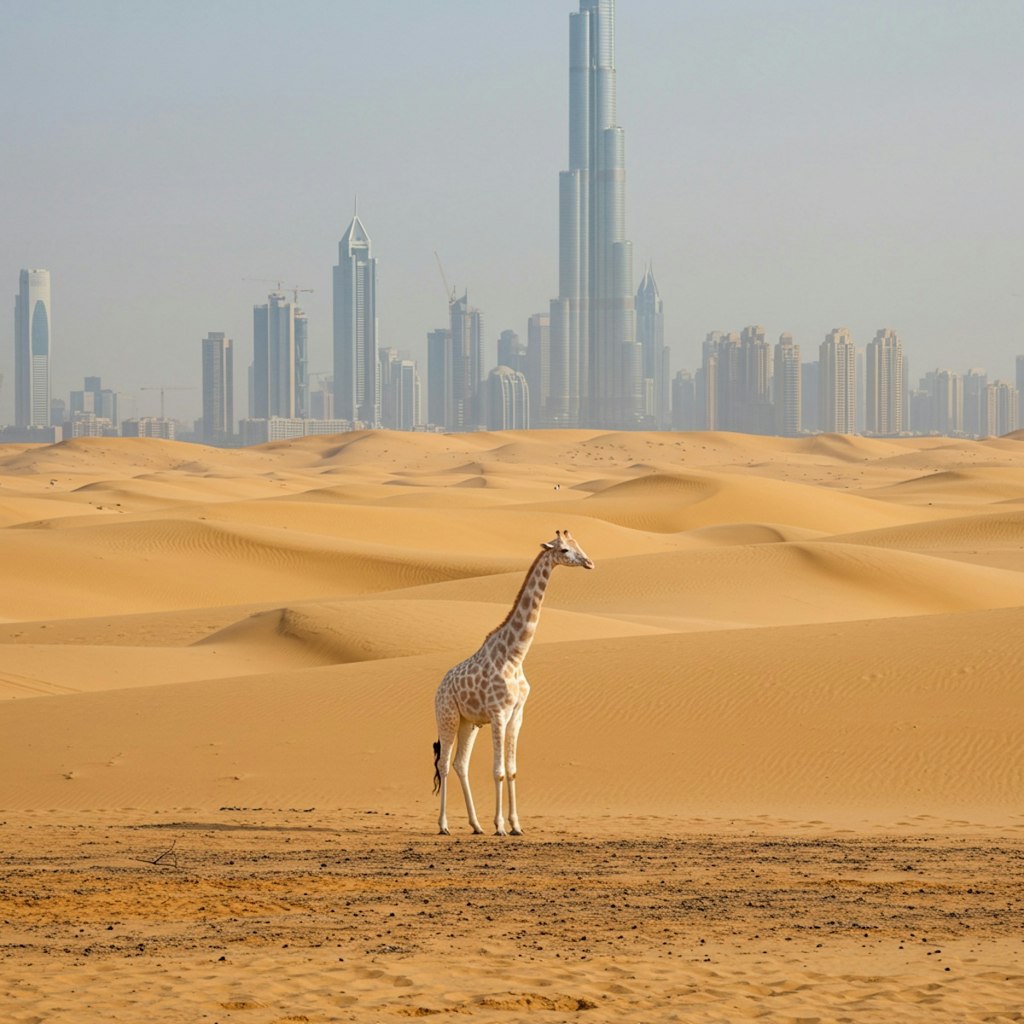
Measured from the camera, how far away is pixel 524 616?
10.6m

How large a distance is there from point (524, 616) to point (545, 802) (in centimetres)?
279

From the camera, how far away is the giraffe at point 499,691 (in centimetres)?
1038

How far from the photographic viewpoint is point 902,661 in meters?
16.4

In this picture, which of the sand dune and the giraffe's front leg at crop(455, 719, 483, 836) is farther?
the sand dune

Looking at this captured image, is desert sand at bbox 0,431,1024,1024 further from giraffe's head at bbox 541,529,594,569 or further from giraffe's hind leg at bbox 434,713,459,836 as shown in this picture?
giraffe's head at bbox 541,529,594,569

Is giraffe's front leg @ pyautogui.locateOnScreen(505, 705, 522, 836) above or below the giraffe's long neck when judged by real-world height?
below

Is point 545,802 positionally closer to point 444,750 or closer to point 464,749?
point 464,749

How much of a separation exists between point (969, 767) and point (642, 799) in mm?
2981

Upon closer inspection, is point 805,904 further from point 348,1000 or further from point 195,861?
point 195,861

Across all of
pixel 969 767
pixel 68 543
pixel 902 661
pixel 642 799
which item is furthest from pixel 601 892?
pixel 68 543

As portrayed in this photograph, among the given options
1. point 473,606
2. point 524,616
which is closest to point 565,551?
point 524,616

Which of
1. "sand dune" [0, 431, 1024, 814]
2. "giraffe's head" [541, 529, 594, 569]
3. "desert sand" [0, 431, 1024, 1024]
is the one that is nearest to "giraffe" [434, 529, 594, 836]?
"giraffe's head" [541, 529, 594, 569]

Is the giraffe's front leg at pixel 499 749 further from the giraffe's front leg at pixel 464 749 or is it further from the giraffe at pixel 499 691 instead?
the giraffe's front leg at pixel 464 749

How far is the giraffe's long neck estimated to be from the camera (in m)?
10.5
